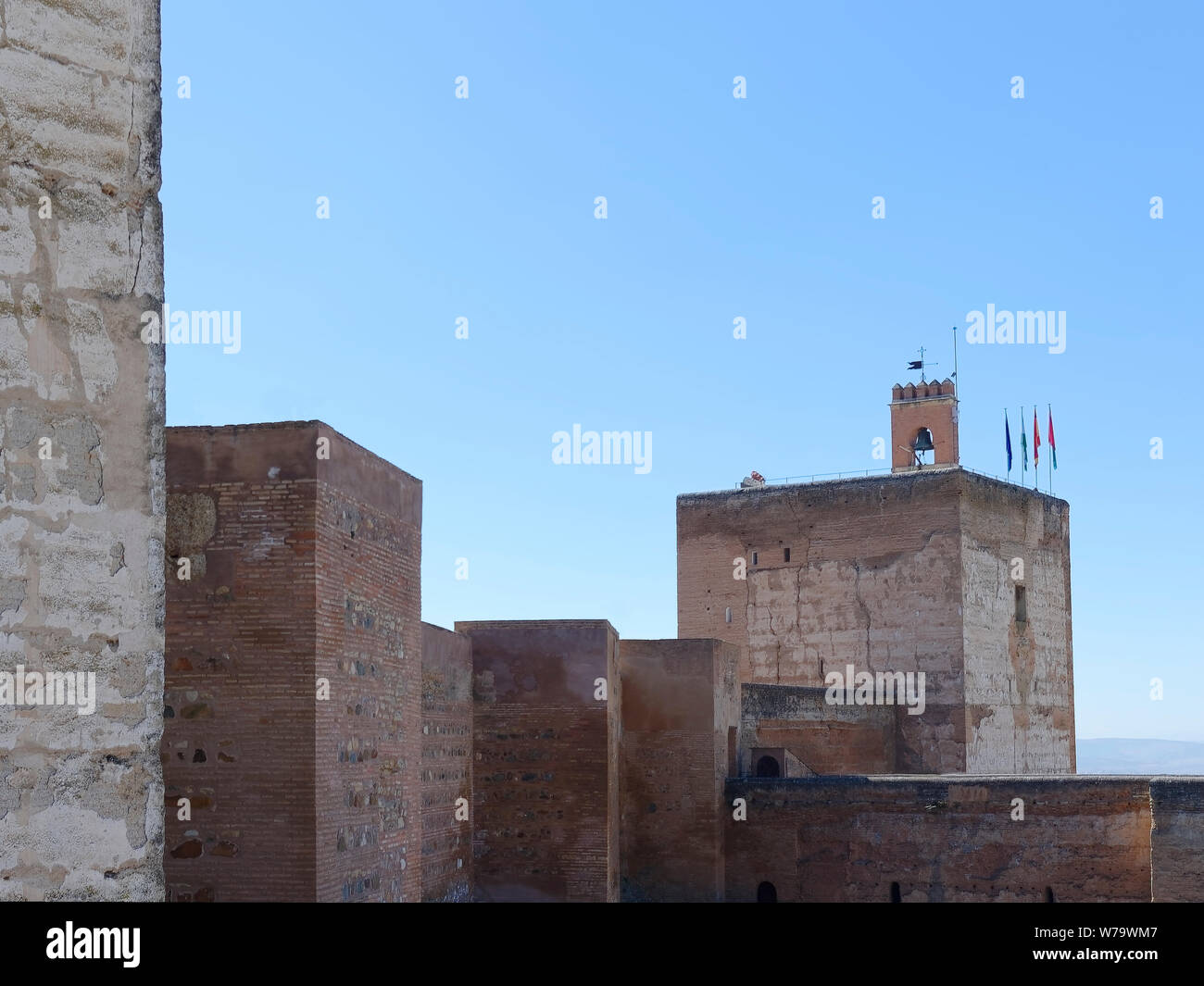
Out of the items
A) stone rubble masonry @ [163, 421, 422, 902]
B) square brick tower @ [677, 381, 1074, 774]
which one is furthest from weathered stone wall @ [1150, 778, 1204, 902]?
stone rubble masonry @ [163, 421, 422, 902]

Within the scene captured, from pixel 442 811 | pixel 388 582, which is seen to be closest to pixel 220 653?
pixel 388 582

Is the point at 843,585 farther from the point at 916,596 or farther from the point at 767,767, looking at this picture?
the point at 767,767

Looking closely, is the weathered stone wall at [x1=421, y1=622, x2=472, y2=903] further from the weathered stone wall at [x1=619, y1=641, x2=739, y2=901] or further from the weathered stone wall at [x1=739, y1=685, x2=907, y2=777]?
the weathered stone wall at [x1=739, y1=685, x2=907, y2=777]

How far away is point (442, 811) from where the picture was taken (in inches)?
532

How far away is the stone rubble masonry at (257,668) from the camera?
8.39 metres

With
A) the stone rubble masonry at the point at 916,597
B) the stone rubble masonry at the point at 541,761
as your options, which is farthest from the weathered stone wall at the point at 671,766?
the stone rubble masonry at the point at 916,597

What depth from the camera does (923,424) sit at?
3098 cm

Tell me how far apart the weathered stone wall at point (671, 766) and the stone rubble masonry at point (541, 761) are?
6.09ft

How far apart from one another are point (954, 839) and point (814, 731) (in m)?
6.51

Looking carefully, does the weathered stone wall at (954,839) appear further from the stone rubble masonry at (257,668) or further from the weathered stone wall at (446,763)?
the stone rubble masonry at (257,668)

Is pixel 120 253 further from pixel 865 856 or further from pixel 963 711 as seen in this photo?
pixel 963 711

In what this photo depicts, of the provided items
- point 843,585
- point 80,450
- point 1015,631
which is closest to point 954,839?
point 843,585

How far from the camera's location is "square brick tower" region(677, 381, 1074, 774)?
87.9ft

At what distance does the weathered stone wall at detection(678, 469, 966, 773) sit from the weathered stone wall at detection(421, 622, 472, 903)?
38.4 ft
